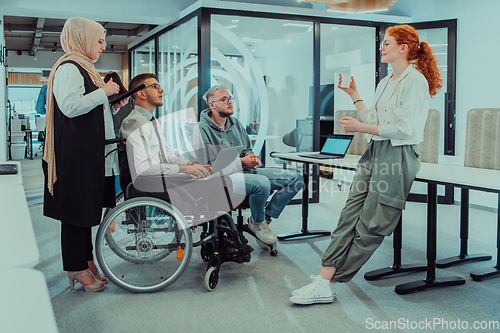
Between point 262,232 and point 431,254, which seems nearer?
point 431,254

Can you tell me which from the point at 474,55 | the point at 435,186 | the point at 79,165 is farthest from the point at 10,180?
the point at 474,55

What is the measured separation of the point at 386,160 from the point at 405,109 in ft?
0.91

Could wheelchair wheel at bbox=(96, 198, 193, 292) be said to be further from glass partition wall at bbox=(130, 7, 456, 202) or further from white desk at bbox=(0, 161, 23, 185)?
glass partition wall at bbox=(130, 7, 456, 202)

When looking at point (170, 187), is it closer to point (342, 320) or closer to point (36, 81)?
point (342, 320)

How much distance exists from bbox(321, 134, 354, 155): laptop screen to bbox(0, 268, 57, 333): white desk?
9.19 feet

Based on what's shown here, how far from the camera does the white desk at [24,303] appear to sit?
25.0 inches

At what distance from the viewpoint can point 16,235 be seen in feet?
3.46

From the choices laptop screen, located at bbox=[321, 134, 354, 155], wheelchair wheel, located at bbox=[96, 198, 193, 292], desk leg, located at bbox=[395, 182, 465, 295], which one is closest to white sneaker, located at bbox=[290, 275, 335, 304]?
desk leg, located at bbox=[395, 182, 465, 295]

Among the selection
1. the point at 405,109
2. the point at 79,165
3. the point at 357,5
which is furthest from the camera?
the point at 357,5

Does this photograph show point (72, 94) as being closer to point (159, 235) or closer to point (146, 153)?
point (146, 153)

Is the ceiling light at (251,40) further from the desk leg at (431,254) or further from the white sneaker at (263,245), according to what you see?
the desk leg at (431,254)

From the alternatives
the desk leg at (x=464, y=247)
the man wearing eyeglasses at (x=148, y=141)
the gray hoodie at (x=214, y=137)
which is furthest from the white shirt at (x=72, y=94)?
the desk leg at (x=464, y=247)

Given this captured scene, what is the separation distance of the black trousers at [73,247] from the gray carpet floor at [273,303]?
175 millimetres

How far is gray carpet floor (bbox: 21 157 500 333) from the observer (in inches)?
84.3
